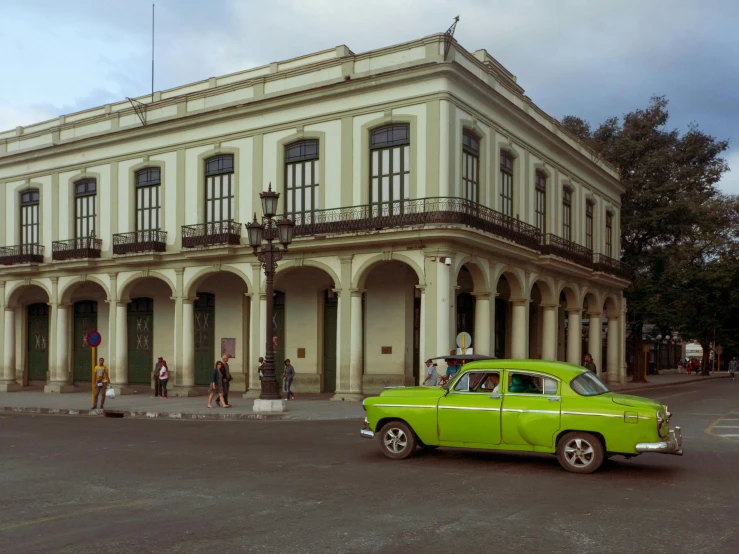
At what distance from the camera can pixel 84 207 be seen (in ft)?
109

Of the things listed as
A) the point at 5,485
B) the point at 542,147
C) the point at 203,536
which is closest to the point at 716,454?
the point at 203,536

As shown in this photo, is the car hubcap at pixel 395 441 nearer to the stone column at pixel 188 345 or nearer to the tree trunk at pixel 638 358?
the stone column at pixel 188 345

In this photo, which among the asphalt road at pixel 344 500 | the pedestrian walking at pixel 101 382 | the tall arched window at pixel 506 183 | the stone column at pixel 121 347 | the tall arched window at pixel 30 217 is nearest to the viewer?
the asphalt road at pixel 344 500

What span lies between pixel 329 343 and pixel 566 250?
10.3 meters

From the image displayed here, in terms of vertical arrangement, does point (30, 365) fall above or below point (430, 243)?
below

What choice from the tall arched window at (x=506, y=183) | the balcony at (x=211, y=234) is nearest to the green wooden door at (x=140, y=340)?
the balcony at (x=211, y=234)

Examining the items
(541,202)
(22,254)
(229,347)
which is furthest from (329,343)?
(22,254)

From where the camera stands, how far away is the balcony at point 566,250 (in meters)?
30.0

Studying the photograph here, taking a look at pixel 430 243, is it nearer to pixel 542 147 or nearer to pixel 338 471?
pixel 542 147

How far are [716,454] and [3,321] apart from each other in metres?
31.2

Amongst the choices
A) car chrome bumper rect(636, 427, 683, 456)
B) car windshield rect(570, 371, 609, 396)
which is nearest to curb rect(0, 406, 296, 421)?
car windshield rect(570, 371, 609, 396)

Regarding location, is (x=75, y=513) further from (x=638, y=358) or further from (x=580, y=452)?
(x=638, y=358)

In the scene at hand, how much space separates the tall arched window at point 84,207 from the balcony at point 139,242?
2030mm

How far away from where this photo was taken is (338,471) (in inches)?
429
